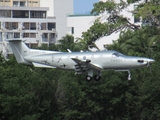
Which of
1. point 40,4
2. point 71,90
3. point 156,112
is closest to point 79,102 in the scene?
point 71,90

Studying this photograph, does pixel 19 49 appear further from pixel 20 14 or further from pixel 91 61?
pixel 20 14

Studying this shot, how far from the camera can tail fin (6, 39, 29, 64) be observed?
246 ft

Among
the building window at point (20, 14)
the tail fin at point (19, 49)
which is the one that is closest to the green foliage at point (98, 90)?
the tail fin at point (19, 49)

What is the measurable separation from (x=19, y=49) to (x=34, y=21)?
330 feet

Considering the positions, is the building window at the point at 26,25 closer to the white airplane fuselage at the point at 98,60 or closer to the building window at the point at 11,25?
the building window at the point at 11,25

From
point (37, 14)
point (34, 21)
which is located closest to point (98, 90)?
point (34, 21)

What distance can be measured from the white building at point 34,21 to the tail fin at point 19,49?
3575 inches

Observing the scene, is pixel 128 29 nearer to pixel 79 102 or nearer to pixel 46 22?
pixel 79 102

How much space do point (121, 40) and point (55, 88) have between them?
37.7ft

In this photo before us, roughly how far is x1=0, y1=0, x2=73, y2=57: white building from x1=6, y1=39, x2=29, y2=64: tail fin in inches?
3575

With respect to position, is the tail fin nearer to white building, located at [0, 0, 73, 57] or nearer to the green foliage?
the green foliage

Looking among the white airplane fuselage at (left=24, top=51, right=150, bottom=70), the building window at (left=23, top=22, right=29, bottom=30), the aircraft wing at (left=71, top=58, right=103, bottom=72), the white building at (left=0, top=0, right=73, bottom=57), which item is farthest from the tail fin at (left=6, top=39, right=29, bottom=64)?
the building window at (left=23, top=22, right=29, bottom=30)

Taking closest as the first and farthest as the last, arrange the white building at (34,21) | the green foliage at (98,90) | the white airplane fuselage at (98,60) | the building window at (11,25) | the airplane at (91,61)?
the airplane at (91,61) → the white airplane fuselage at (98,60) → the green foliage at (98,90) → the building window at (11,25) → the white building at (34,21)

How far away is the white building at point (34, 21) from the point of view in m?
173
